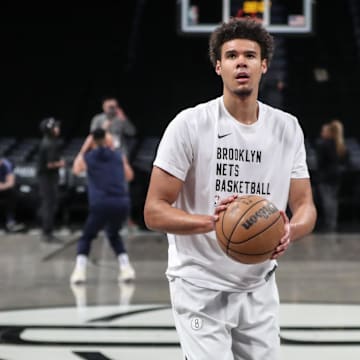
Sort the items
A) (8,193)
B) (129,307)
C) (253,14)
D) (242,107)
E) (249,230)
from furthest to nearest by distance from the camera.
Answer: (8,193)
(253,14)
(129,307)
(242,107)
(249,230)

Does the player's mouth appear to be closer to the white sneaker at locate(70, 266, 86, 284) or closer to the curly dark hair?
the curly dark hair

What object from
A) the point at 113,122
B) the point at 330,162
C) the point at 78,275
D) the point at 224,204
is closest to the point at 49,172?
the point at 113,122

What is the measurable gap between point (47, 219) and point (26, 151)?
179 inches

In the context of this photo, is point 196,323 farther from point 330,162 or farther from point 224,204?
point 330,162

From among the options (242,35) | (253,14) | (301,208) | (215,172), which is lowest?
(301,208)

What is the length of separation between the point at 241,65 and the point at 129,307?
407 centimetres

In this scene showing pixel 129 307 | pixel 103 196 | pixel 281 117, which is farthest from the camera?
pixel 103 196

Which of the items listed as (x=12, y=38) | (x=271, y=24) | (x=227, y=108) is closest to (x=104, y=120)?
(x=271, y=24)

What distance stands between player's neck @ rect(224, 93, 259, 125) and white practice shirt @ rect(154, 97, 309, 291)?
2cm

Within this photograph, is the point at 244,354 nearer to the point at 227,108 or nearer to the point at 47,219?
the point at 227,108

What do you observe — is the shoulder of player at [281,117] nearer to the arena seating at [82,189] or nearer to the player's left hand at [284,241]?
the player's left hand at [284,241]

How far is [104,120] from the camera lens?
11.2 m

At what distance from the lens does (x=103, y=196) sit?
7.72m

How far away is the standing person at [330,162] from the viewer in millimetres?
12273
